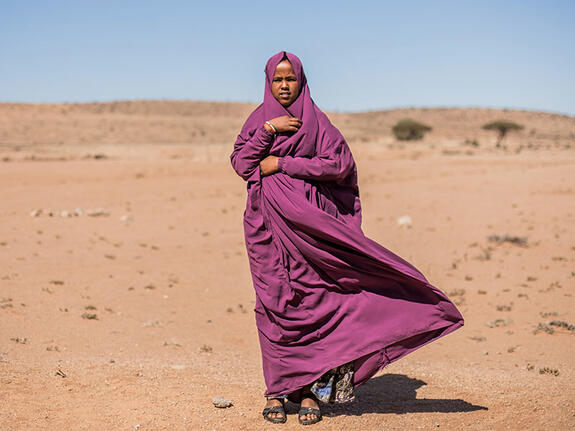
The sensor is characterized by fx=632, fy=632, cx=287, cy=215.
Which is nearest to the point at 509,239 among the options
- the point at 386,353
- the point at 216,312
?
the point at 216,312

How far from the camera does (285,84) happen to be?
428cm

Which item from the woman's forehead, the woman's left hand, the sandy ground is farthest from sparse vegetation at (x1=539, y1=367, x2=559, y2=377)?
the woman's forehead

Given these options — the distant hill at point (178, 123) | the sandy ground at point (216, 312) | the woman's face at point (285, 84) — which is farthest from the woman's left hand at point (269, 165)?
the distant hill at point (178, 123)

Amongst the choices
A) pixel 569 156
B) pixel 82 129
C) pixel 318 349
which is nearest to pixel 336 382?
pixel 318 349

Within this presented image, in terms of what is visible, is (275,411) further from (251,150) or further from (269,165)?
(251,150)

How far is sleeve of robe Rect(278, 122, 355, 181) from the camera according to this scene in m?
4.21

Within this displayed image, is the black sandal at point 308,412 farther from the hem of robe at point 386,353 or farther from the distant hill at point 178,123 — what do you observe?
the distant hill at point 178,123

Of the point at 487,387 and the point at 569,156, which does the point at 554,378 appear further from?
the point at 569,156

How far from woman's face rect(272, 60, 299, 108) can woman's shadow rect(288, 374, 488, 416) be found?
2.29 metres

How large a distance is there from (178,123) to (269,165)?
66.9 m

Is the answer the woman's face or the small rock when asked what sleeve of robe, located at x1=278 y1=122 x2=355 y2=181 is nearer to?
the woman's face

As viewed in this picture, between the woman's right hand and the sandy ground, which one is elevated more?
the woman's right hand

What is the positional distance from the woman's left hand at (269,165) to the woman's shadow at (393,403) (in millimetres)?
1826

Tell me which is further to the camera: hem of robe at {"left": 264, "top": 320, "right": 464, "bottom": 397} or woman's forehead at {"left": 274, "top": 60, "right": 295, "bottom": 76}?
woman's forehead at {"left": 274, "top": 60, "right": 295, "bottom": 76}
